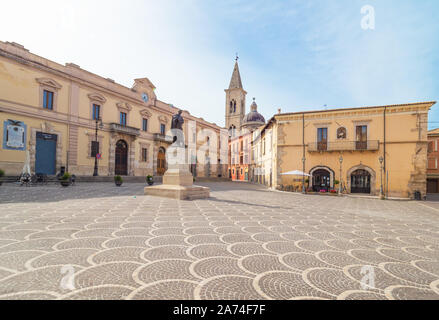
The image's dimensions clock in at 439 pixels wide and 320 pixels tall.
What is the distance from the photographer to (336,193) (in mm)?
18984

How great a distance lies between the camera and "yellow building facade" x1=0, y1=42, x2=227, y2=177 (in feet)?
60.6

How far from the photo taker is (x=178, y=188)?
11234 millimetres

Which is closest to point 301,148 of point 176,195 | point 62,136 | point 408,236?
point 176,195

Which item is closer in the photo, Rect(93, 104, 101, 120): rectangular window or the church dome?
Rect(93, 104, 101, 120): rectangular window

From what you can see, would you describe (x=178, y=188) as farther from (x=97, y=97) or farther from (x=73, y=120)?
(x=97, y=97)

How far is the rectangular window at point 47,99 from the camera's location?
67.8 feet

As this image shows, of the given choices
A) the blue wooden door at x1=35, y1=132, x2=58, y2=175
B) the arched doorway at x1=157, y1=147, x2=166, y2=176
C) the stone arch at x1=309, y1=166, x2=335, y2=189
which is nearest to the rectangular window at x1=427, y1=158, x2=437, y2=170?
the stone arch at x1=309, y1=166, x2=335, y2=189

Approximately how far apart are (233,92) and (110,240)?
6010cm

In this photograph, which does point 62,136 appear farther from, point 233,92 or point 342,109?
point 233,92

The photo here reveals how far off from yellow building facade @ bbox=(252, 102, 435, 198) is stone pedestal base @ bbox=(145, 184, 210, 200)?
12.6 metres

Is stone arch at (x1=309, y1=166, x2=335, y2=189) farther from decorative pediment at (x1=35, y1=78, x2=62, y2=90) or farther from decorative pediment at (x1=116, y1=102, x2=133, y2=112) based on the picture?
decorative pediment at (x1=35, y1=78, x2=62, y2=90)

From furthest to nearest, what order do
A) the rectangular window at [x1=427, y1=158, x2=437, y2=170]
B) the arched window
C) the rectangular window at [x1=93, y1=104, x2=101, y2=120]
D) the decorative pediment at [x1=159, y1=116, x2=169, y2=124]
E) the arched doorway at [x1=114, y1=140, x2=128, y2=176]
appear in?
the decorative pediment at [x1=159, y1=116, x2=169, y2=124] → the rectangular window at [x1=427, y1=158, x2=437, y2=170] → the arched doorway at [x1=114, y1=140, x2=128, y2=176] → the rectangular window at [x1=93, y1=104, x2=101, y2=120] → the arched window

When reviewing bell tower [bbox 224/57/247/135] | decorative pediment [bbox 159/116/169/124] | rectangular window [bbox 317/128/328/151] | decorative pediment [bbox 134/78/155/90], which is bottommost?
rectangular window [bbox 317/128/328/151]

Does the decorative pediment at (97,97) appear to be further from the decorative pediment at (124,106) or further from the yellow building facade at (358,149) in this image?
the yellow building facade at (358,149)
